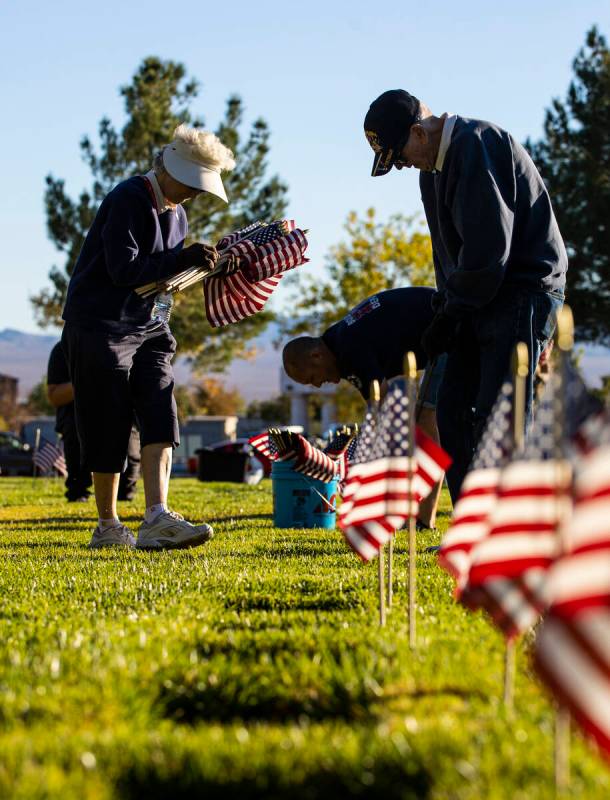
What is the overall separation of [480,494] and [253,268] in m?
4.33

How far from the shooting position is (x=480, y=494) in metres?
3.40

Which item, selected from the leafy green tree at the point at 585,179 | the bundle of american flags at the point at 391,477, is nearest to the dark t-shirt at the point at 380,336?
the bundle of american flags at the point at 391,477

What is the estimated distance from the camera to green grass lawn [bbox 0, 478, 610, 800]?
2.29m

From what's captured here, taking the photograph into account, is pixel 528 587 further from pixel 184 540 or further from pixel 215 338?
pixel 215 338

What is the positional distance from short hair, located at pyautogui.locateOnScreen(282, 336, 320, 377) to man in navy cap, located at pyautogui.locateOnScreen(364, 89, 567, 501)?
143 centimetres

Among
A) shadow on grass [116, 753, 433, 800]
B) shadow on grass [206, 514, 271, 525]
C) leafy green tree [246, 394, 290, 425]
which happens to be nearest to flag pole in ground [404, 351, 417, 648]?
shadow on grass [116, 753, 433, 800]

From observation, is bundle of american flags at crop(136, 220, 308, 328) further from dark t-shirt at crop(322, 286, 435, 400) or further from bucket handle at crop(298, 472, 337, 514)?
bucket handle at crop(298, 472, 337, 514)

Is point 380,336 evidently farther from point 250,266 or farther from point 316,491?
point 316,491

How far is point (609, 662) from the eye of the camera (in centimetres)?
210

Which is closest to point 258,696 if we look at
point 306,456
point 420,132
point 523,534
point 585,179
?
point 523,534

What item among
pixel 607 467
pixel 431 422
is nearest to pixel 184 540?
pixel 431 422

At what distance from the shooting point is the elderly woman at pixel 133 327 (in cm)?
668

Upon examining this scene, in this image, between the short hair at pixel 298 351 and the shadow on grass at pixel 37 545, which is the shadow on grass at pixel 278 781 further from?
the shadow on grass at pixel 37 545

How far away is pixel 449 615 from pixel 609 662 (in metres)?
2.13
